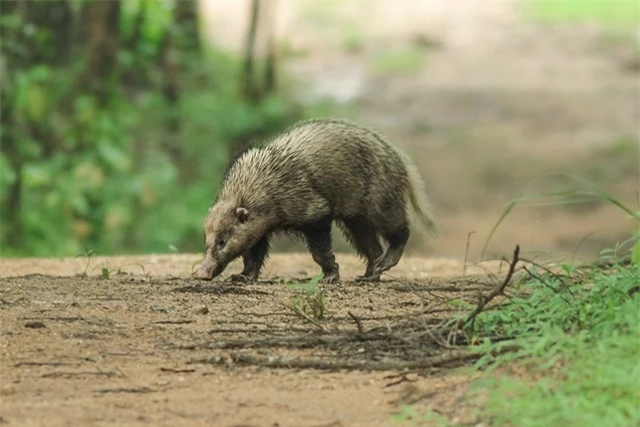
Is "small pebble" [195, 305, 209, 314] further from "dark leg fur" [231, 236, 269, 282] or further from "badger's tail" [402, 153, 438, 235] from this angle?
"badger's tail" [402, 153, 438, 235]

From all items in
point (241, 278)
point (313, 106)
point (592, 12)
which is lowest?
point (313, 106)

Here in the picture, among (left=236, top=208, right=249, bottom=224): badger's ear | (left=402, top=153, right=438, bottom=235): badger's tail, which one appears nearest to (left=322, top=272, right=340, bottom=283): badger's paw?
(left=236, top=208, right=249, bottom=224): badger's ear

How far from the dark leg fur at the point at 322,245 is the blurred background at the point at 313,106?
81 cm

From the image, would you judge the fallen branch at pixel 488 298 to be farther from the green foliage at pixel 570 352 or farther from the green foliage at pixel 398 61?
the green foliage at pixel 398 61

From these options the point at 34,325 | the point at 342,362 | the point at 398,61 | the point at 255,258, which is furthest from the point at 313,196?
the point at 398,61

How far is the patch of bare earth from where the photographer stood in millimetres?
5070

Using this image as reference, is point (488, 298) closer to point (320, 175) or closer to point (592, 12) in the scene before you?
point (320, 175)

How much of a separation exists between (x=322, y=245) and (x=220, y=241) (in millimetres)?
699

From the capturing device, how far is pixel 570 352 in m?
5.23

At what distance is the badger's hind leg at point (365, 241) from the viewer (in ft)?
28.5

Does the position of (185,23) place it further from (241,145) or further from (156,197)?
(241,145)

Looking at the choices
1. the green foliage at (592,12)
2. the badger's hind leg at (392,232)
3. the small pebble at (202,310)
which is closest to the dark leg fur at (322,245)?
the badger's hind leg at (392,232)

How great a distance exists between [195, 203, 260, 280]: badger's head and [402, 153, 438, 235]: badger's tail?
1.19 metres

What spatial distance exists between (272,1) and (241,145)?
1254cm
